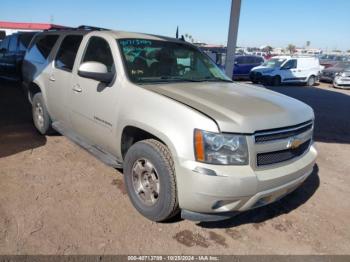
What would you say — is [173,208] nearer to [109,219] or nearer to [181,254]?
[181,254]

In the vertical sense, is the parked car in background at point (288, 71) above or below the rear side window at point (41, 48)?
below

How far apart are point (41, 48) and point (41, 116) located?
117 cm

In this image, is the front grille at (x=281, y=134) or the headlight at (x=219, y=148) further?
the front grille at (x=281, y=134)

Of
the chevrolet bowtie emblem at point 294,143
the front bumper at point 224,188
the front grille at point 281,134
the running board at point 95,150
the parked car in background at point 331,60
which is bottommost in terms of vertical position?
the parked car in background at point 331,60

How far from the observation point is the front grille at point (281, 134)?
2.99m

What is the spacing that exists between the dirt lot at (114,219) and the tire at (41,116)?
55 centimetres

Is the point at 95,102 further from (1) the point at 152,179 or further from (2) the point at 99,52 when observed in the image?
(1) the point at 152,179

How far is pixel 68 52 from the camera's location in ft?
16.1

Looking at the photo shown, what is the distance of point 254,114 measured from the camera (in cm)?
307

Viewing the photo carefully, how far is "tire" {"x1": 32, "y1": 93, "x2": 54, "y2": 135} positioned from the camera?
5484mm

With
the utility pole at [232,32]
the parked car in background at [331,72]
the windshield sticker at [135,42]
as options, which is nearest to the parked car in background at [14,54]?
the utility pole at [232,32]

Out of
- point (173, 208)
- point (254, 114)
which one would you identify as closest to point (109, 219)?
point (173, 208)

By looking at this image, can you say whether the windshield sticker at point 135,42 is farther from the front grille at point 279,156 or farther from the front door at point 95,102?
the front grille at point 279,156

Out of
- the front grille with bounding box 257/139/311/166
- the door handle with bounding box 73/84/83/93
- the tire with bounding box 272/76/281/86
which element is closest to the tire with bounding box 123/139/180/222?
the front grille with bounding box 257/139/311/166
